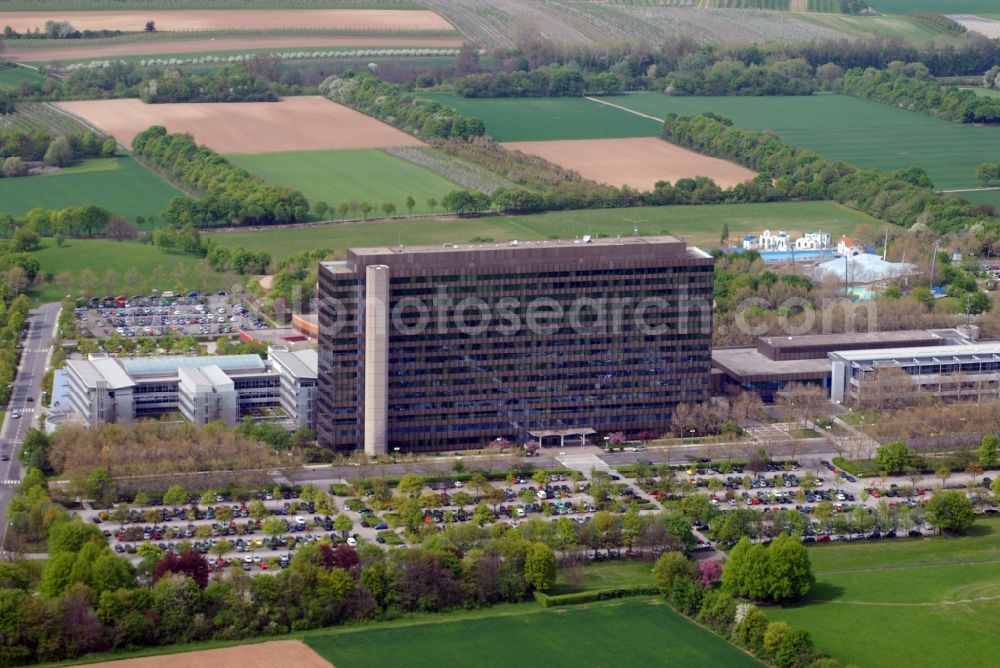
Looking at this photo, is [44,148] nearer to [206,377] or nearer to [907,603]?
[206,377]

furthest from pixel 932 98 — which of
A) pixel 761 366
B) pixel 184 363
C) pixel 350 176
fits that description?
pixel 184 363

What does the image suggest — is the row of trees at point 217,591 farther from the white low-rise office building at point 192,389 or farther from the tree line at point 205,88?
the tree line at point 205,88

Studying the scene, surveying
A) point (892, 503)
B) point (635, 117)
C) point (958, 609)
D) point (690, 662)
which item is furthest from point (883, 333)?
point (635, 117)

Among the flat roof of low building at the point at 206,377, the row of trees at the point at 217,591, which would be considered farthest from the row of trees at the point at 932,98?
the row of trees at the point at 217,591

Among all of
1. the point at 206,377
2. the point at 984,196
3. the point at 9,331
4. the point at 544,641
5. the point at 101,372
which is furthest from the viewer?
the point at 984,196

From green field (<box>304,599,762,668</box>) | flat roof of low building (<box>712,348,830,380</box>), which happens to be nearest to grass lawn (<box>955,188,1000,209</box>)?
flat roof of low building (<box>712,348,830,380</box>)

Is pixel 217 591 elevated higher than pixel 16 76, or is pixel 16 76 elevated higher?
pixel 16 76

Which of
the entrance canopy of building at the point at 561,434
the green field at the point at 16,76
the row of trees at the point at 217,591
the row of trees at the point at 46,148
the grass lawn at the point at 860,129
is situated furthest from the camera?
the green field at the point at 16,76
